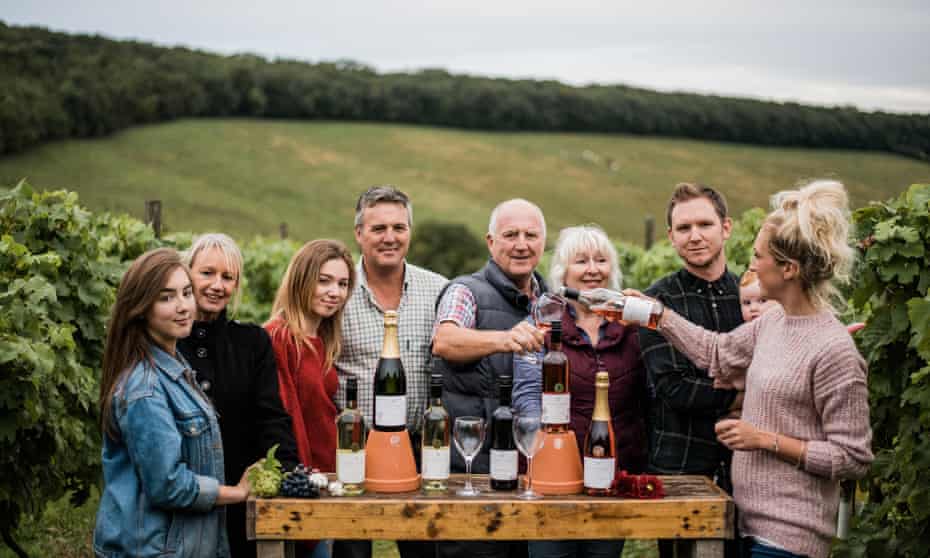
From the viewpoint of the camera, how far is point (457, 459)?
154 inches

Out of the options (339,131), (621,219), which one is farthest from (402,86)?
(621,219)

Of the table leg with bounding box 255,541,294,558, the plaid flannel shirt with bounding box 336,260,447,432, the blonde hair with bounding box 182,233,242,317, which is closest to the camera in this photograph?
the table leg with bounding box 255,541,294,558

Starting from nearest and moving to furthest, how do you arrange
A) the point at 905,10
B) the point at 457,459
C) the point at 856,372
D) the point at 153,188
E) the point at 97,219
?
the point at 856,372, the point at 457,459, the point at 905,10, the point at 97,219, the point at 153,188

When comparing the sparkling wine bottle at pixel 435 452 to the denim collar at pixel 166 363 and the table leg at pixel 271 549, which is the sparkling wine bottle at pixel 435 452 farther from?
the denim collar at pixel 166 363

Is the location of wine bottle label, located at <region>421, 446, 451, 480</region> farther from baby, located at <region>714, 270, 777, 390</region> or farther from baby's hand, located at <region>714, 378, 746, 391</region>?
baby, located at <region>714, 270, 777, 390</region>

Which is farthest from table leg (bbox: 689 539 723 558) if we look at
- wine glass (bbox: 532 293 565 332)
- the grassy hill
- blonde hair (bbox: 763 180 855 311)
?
the grassy hill

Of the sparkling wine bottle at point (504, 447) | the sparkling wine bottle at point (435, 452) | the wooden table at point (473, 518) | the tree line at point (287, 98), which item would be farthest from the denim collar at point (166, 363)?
the tree line at point (287, 98)

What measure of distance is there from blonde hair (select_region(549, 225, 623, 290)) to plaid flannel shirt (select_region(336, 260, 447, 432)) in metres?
0.66

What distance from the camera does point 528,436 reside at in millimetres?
3152

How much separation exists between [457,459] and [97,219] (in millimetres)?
5238

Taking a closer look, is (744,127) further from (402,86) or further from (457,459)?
(457,459)

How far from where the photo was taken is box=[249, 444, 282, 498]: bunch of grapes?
10.3ft

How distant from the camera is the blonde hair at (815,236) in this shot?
3002 millimetres

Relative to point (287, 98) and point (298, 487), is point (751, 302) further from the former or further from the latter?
point (287, 98)
